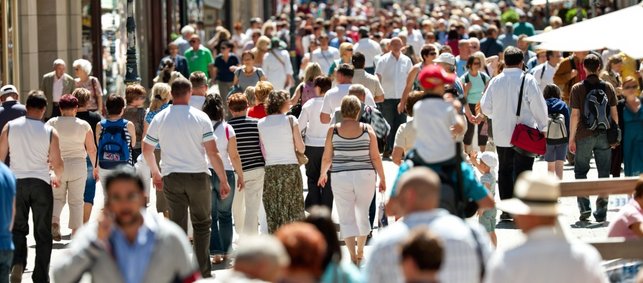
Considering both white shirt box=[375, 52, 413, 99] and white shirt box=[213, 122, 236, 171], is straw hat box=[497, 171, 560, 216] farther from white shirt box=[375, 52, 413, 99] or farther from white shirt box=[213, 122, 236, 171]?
white shirt box=[375, 52, 413, 99]

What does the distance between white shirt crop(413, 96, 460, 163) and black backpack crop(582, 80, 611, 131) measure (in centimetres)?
645

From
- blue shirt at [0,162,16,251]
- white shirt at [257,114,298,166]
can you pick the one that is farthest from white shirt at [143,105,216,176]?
blue shirt at [0,162,16,251]

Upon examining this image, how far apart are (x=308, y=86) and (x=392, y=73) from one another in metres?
5.00

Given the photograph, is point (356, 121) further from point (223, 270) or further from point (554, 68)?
point (554, 68)

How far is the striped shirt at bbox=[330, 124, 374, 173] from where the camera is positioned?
1398 centimetres

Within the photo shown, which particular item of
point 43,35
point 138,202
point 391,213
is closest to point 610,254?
point 391,213

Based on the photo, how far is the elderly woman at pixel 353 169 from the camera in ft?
45.8

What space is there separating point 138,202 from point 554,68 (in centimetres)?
1402

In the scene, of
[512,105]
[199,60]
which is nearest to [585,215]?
[512,105]

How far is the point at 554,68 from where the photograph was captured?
70.5 ft

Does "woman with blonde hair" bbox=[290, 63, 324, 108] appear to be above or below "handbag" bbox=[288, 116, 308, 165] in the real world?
above

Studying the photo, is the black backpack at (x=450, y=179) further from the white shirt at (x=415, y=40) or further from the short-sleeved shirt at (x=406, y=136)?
the white shirt at (x=415, y=40)

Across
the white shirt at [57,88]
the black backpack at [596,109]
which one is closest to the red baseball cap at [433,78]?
the black backpack at [596,109]

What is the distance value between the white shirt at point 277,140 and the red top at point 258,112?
4.38 ft
